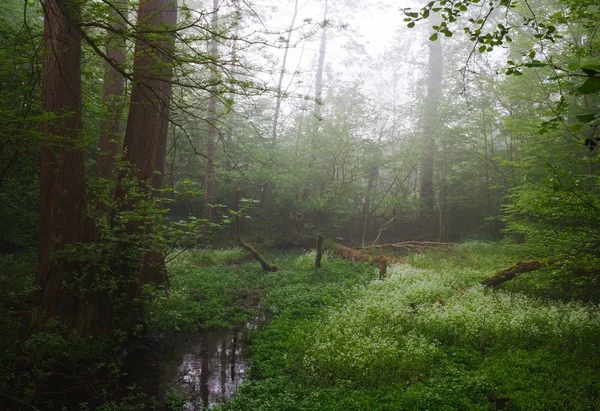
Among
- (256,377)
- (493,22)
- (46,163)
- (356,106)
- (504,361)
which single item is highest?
(493,22)

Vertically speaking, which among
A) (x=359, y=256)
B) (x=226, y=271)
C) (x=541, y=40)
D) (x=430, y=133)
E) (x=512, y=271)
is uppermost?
(x=430, y=133)

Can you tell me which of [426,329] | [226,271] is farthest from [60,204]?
[226,271]

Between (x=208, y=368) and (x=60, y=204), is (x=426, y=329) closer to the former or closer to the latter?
(x=208, y=368)

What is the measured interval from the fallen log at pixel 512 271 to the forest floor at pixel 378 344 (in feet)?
0.77

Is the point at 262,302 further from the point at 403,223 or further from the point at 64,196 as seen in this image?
the point at 403,223

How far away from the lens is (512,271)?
945cm

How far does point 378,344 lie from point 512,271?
201 inches

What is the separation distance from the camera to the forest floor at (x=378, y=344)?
198 inches

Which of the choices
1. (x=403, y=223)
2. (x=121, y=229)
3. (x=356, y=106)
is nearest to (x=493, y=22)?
(x=356, y=106)

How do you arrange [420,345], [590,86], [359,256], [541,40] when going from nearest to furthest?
1. [590,86]
2. [541,40]
3. [420,345]
4. [359,256]

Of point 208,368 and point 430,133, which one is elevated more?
point 430,133

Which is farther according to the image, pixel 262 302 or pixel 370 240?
pixel 370 240

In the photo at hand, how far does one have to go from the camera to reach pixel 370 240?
22.2 metres

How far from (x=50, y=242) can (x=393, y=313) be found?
667cm
